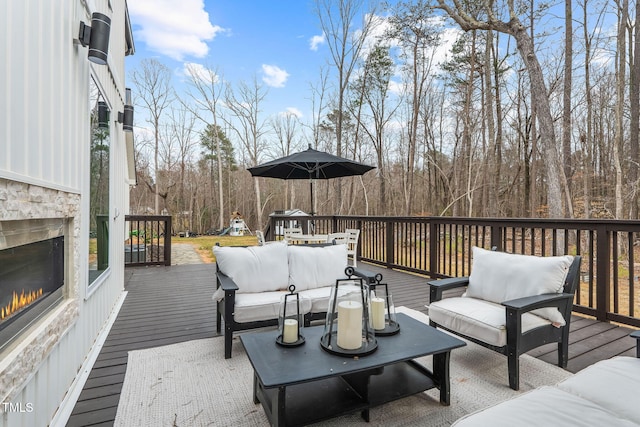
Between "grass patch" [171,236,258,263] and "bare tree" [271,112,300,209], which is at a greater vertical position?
"bare tree" [271,112,300,209]

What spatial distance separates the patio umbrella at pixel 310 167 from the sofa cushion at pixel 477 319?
3.33 meters

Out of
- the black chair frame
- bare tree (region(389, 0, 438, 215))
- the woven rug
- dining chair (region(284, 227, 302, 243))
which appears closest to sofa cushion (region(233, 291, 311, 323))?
the woven rug

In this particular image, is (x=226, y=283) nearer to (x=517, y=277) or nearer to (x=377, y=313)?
(x=377, y=313)

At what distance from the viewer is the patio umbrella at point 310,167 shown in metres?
5.70

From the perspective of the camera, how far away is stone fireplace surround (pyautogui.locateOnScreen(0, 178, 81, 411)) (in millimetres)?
1339

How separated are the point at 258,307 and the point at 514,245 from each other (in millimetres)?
3289

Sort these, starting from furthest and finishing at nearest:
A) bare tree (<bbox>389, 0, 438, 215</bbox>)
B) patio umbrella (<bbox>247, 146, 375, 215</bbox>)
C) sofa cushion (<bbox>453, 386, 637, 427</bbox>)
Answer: bare tree (<bbox>389, 0, 438, 215</bbox>)
patio umbrella (<bbox>247, 146, 375, 215</bbox>)
sofa cushion (<bbox>453, 386, 637, 427</bbox>)

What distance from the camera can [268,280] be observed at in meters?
3.14

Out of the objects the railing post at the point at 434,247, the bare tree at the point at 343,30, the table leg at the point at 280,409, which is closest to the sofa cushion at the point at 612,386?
the table leg at the point at 280,409

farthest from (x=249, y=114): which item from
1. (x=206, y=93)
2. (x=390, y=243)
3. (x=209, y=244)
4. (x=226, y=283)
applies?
(x=226, y=283)

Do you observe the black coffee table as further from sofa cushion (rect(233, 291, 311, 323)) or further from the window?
the window

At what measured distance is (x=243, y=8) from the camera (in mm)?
11367

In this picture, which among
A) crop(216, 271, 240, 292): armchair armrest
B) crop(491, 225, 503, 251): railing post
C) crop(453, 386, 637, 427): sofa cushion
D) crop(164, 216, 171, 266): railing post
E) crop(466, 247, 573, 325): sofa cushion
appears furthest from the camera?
crop(164, 216, 171, 266): railing post

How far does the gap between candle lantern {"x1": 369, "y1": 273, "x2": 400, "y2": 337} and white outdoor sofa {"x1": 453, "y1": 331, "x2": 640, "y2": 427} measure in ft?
2.65
